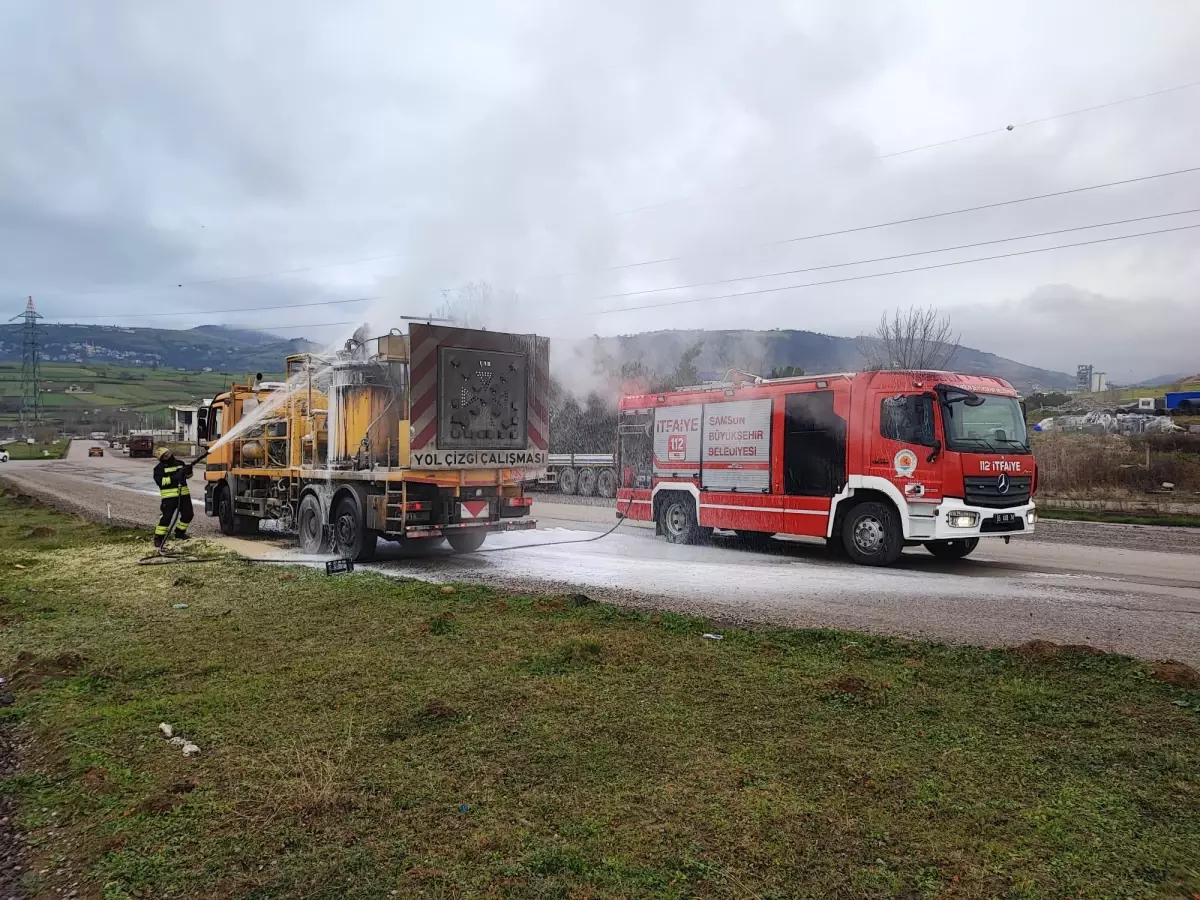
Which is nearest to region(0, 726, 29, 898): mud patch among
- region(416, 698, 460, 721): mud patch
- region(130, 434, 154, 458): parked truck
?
region(416, 698, 460, 721): mud patch

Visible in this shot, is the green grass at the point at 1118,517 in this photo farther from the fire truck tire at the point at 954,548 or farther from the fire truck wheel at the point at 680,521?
the fire truck wheel at the point at 680,521

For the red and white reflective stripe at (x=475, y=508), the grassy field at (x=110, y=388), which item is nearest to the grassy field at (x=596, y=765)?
the red and white reflective stripe at (x=475, y=508)

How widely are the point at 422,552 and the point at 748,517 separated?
18.0ft

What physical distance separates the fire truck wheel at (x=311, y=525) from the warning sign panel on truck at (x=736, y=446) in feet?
21.6

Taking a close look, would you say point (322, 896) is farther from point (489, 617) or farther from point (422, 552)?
point (422, 552)

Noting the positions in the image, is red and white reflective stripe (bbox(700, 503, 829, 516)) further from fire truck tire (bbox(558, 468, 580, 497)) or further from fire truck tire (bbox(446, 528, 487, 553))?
fire truck tire (bbox(558, 468, 580, 497))

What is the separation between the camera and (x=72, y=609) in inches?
314

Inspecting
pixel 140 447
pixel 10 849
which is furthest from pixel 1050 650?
pixel 140 447

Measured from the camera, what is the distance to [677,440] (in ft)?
49.5

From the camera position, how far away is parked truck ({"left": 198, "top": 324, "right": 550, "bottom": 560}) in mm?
11023

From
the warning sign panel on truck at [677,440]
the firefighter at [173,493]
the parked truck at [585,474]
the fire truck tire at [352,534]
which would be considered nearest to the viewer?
the fire truck tire at [352,534]

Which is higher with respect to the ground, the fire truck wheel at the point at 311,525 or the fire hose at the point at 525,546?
the fire truck wheel at the point at 311,525

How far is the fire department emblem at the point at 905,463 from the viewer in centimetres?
1119

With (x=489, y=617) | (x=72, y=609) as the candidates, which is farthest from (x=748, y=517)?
(x=72, y=609)
